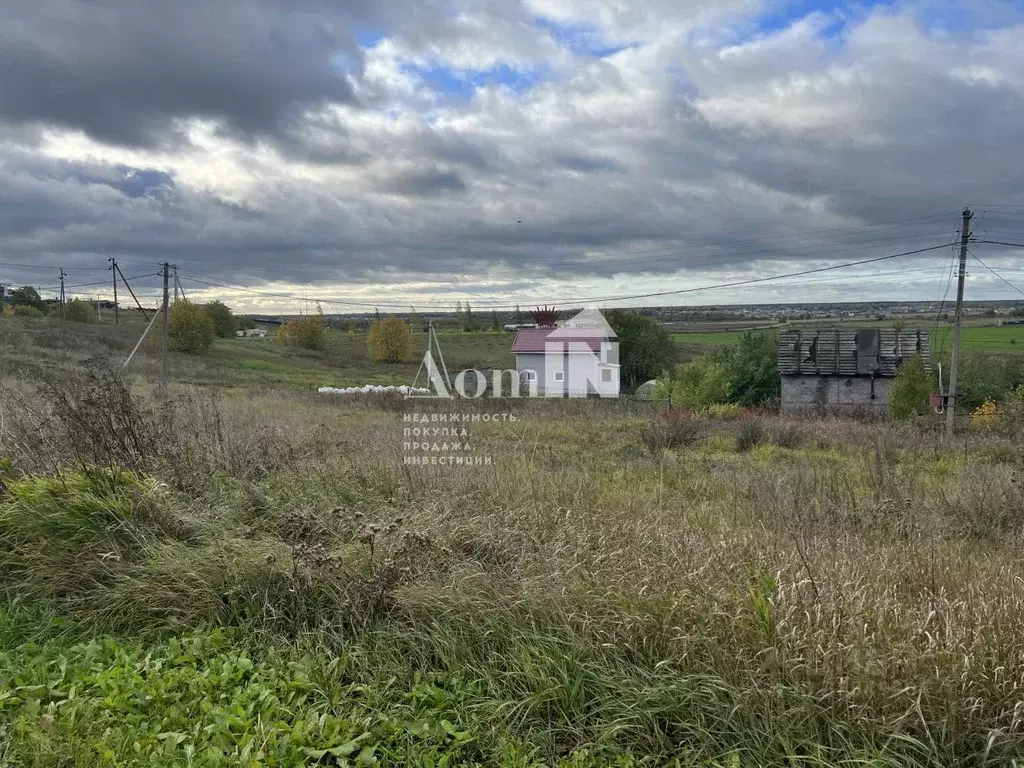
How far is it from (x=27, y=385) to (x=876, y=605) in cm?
1069

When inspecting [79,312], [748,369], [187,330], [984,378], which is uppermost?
[79,312]

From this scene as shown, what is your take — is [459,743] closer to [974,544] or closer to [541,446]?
[974,544]

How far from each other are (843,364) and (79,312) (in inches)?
2857

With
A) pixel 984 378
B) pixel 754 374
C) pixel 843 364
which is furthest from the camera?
pixel 754 374

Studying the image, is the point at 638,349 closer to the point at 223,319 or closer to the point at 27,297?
the point at 223,319

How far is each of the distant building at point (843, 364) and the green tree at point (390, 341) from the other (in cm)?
2887

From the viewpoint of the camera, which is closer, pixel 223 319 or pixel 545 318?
pixel 545 318

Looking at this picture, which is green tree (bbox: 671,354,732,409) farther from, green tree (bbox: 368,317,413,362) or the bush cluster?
green tree (bbox: 368,317,413,362)

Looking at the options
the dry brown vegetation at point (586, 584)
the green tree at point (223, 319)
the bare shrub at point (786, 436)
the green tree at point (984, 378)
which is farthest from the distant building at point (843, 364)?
the green tree at point (223, 319)

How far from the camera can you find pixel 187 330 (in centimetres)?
4531

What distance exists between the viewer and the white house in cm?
3127

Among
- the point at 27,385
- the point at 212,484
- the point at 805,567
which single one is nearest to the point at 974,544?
the point at 805,567

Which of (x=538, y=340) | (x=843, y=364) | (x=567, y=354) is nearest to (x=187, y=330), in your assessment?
(x=538, y=340)

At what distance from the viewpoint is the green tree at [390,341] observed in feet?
164
